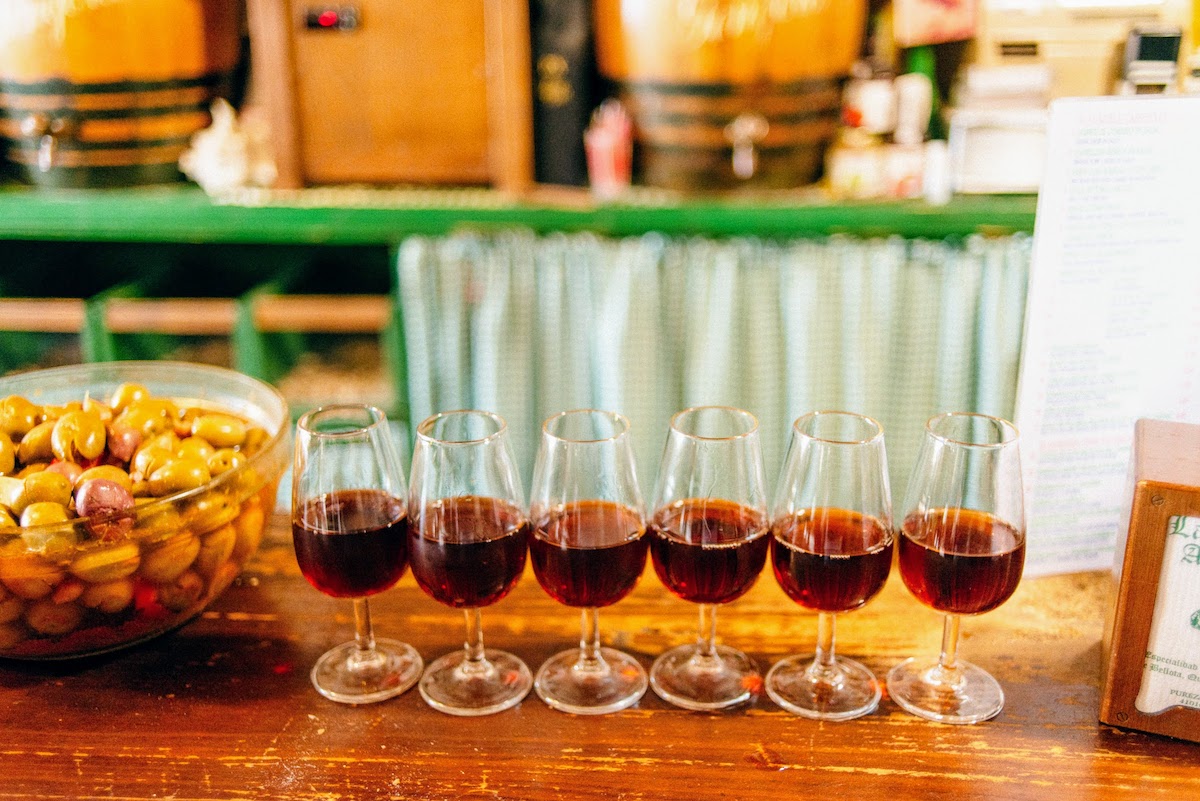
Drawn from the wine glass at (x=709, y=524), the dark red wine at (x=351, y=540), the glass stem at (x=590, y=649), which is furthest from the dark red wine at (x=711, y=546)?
the dark red wine at (x=351, y=540)

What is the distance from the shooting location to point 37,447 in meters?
1.05

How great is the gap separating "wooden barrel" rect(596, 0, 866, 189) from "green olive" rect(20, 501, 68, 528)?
159cm

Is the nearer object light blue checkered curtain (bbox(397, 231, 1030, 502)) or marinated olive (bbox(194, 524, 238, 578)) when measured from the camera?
marinated olive (bbox(194, 524, 238, 578))

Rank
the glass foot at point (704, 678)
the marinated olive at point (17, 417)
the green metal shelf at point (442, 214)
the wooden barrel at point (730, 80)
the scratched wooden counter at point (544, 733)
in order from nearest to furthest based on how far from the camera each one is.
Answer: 1. the scratched wooden counter at point (544, 733)
2. the glass foot at point (704, 678)
3. the marinated olive at point (17, 417)
4. the wooden barrel at point (730, 80)
5. the green metal shelf at point (442, 214)

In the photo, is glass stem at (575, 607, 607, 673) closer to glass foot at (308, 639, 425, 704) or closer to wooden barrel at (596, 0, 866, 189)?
glass foot at (308, 639, 425, 704)

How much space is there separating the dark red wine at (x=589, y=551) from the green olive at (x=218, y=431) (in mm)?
376

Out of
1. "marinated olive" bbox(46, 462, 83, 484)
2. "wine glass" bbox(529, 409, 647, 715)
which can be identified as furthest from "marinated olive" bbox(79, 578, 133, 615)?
"wine glass" bbox(529, 409, 647, 715)

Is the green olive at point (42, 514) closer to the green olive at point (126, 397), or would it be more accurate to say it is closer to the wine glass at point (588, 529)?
the green olive at point (126, 397)

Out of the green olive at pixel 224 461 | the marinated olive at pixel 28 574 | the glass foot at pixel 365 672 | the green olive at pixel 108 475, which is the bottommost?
the glass foot at pixel 365 672

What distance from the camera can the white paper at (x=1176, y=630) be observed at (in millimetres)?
890

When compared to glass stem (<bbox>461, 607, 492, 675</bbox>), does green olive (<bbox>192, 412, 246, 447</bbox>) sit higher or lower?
higher

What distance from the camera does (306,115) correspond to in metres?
2.39

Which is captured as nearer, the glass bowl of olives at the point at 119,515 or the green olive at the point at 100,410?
the glass bowl of olives at the point at 119,515

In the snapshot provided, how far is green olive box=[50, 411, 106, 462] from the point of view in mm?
1041
